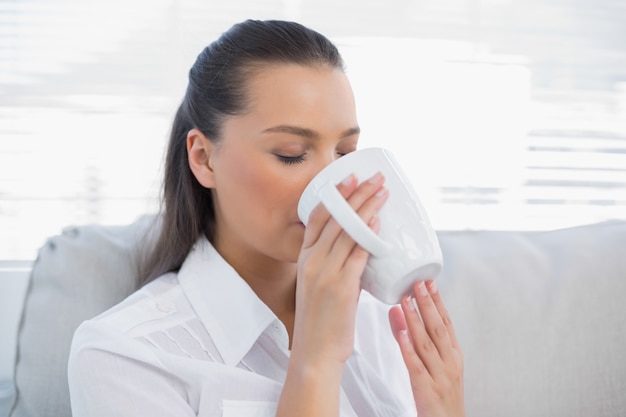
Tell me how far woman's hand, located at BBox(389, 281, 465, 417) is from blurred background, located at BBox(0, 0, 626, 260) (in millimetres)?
768

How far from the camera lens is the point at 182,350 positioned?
1124 mm

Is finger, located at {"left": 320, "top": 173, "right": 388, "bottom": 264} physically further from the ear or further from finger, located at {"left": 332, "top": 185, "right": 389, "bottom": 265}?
the ear

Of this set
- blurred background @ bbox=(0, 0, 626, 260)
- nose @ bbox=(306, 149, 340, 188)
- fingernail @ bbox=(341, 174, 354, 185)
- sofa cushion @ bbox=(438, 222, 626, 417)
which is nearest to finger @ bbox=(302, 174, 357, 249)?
fingernail @ bbox=(341, 174, 354, 185)

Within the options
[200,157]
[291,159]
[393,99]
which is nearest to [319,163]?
[291,159]

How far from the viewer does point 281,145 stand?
1.12 meters

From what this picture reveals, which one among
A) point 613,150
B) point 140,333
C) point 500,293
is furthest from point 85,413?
point 613,150

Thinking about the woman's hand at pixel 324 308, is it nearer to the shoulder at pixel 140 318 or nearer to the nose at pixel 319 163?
the nose at pixel 319 163

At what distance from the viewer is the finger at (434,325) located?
1.08 m

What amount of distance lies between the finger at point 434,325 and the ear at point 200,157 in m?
0.42

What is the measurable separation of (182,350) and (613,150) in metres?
1.76

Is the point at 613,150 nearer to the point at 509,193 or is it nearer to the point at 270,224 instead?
the point at 509,193

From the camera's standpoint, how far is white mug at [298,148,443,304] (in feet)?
3.05

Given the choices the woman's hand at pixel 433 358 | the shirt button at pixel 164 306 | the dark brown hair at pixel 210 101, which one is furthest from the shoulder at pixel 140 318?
the woman's hand at pixel 433 358

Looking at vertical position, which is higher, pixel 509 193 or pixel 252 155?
pixel 252 155
